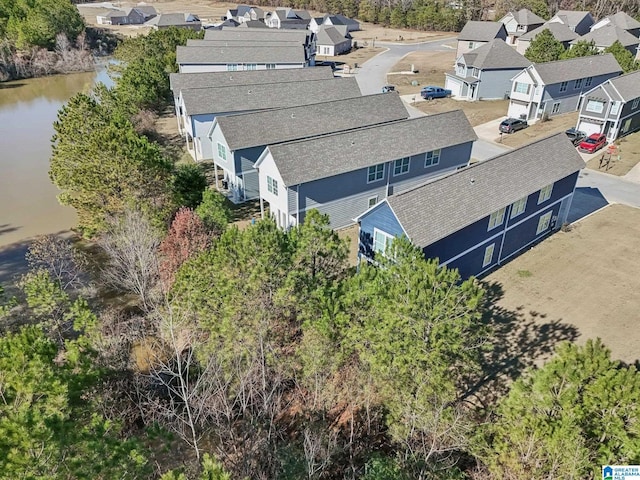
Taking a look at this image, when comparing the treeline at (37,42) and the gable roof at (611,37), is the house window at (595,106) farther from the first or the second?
the treeline at (37,42)

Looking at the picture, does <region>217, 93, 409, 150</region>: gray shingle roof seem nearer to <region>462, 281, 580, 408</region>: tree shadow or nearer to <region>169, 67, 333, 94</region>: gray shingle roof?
<region>169, 67, 333, 94</region>: gray shingle roof

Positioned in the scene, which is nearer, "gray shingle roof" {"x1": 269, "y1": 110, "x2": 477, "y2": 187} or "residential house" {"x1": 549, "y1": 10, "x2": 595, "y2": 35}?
"gray shingle roof" {"x1": 269, "y1": 110, "x2": 477, "y2": 187}

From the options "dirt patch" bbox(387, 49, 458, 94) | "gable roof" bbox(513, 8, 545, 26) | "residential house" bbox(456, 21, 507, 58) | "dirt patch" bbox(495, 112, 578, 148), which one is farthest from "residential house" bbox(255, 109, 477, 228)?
"gable roof" bbox(513, 8, 545, 26)

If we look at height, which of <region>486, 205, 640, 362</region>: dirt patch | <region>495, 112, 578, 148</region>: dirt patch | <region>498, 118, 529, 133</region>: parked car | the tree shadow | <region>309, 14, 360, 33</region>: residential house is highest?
<region>309, 14, 360, 33</region>: residential house

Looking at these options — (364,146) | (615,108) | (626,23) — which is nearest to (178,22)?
(626,23)

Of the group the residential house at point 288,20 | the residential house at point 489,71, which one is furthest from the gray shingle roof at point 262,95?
the residential house at point 288,20

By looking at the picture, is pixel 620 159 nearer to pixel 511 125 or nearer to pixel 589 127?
pixel 589 127

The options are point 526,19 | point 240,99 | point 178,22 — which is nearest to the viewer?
point 240,99
